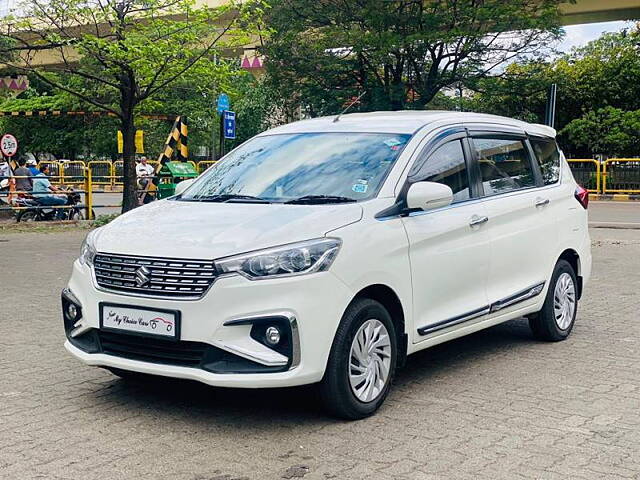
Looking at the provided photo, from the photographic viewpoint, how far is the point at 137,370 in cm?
479

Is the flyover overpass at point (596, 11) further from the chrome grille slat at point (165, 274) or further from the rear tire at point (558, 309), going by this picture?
the chrome grille slat at point (165, 274)

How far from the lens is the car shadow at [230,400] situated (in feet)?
16.4

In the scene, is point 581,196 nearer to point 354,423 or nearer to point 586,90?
point 354,423

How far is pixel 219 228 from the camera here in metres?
4.87

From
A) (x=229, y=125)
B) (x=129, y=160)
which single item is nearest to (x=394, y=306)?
(x=129, y=160)

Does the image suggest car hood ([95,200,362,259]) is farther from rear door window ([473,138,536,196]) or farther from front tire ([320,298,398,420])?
rear door window ([473,138,536,196])

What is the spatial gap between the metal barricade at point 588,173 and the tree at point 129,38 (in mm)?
17370

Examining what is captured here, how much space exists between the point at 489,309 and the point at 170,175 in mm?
16199

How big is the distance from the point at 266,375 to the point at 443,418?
1.18 meters

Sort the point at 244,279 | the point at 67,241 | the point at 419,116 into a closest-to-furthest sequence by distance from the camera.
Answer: the point at 244,279 → the point at 419,116 → the point at 67,241

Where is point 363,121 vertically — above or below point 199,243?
above

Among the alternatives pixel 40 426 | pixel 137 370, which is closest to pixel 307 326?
pixel 137 370

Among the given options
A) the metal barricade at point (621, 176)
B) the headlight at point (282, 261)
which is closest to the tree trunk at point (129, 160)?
the headlight at point (282, 261)

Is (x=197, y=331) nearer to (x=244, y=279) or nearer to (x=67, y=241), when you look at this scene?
(x=244, y=279)
